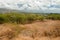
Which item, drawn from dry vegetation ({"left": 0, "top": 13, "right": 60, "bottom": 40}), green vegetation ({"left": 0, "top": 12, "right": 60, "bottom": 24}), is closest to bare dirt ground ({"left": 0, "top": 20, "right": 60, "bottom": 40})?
dry vegetation ({"left": 0, "top": 13, "right": 60, "bottom": 40})

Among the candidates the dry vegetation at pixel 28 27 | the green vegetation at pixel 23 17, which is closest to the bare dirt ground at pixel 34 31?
the dry vegetation at pixel 28 27

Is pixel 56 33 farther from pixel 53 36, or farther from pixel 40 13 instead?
pixel 40 13

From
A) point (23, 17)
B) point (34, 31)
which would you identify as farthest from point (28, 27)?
point (23, 17)

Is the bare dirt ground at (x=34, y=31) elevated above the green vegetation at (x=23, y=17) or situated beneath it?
situated beneath

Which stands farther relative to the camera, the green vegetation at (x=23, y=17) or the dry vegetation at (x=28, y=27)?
the green vegetation at (x=23, y=17)

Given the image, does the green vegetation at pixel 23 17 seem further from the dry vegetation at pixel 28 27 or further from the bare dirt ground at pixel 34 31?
the bare dirt ground at pixel 34 31

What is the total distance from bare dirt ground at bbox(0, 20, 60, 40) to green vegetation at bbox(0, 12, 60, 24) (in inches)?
11.5

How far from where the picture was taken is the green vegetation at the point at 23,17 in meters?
5.85

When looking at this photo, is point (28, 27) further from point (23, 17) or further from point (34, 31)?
point (23, 17)

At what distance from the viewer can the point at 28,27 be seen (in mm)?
5633

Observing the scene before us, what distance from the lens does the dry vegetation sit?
5.12 meters

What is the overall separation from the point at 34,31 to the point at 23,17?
0.85 meters

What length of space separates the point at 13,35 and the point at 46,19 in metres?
1.88

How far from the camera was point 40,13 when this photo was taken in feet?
21.9
